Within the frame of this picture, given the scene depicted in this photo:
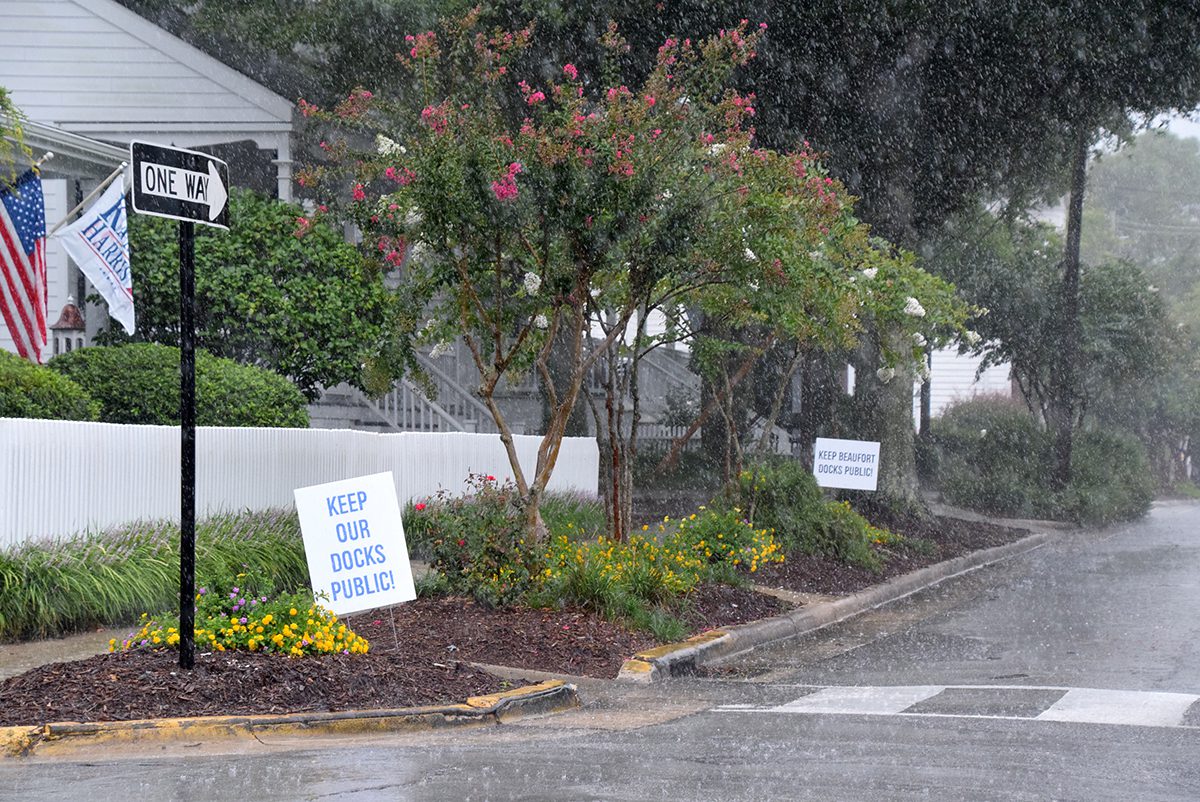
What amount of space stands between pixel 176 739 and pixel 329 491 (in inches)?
97.9

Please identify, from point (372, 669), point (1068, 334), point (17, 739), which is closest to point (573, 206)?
point (372, 669)

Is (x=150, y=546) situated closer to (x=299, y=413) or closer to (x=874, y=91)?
(x=299, y=413)

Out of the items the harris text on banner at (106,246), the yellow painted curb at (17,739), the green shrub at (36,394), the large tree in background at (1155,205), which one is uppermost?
the large tree in background at (1155,205)

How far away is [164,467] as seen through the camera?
12.2m

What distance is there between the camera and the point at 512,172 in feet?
35.5

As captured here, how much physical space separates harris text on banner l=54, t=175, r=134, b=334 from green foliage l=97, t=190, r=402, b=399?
44.5 inches

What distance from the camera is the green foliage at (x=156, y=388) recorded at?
1426 cm

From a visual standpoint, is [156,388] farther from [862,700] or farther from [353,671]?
[862,700]

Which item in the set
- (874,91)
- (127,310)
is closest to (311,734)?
(127,310)

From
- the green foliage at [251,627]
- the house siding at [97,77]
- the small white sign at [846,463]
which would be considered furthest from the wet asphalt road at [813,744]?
the house siding at [97,77]

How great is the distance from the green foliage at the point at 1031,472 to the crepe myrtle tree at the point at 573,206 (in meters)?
17.4

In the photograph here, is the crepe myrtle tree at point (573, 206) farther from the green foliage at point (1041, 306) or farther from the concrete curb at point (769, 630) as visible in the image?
the green foliage at point (1041, 306)

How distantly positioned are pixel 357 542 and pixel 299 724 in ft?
6.36

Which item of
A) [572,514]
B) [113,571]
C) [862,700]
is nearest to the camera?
[862,700]
